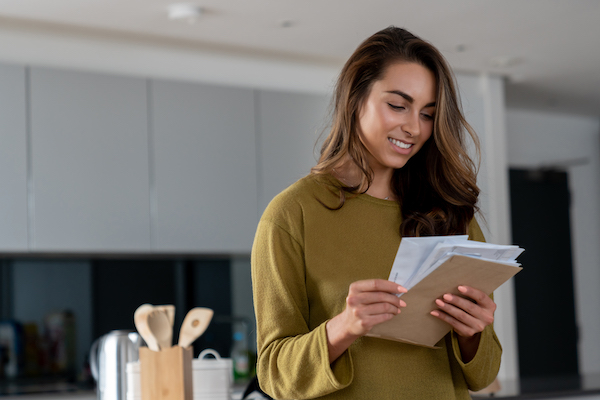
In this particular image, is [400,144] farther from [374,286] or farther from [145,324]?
[145,324]

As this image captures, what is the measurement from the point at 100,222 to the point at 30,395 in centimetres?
85

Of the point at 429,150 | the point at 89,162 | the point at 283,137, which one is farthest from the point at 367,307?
the point at 283,137

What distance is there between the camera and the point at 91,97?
11.5 ft

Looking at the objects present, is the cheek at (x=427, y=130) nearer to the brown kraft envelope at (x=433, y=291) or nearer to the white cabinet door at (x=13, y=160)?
the brown kraft envelope at (x=433, y=291)

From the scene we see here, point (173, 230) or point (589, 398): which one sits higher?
point (173, 230)

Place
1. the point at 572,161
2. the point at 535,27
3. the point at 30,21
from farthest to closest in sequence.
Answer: the point at 572,161 → the point at 535,27 → the point at 30,21

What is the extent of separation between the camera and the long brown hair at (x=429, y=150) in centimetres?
130

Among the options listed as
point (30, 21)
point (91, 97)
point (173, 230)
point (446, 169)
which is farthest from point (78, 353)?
point (446, 169)

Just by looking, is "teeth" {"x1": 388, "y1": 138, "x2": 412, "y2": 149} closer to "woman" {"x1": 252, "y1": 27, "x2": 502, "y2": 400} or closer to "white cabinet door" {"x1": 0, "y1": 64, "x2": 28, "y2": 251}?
"woman" {"x1": 252, "y1": 27, "x2": 502, "y2": 400}

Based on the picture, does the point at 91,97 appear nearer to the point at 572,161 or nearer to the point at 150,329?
the point at 150,329

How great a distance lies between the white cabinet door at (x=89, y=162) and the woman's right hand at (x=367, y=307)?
256 cm

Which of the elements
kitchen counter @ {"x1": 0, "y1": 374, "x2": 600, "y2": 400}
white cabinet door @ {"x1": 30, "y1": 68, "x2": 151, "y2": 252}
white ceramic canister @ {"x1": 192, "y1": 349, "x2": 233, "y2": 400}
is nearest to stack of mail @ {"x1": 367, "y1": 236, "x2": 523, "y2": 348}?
white ceramic canister @ {"x1": 192, "y1": 349, "x2": 233, "y2": 400}

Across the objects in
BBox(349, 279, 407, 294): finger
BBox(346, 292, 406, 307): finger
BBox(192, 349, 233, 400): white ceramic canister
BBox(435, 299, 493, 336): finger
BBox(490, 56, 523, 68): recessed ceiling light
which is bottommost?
BBox(192, 349, 233, 400): white ceramic canister

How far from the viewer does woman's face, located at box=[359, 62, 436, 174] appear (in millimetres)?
1274
